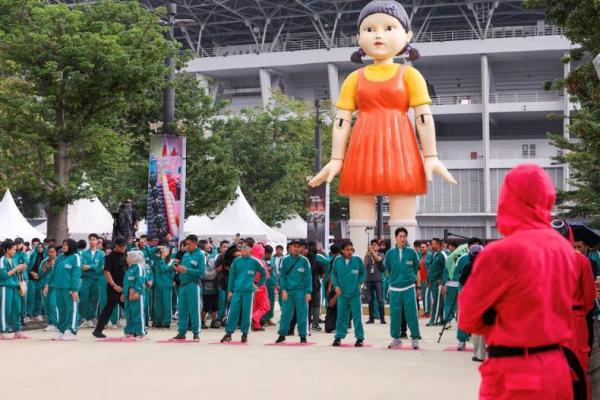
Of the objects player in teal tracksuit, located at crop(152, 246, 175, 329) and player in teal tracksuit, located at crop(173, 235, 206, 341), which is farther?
player in teal tracksuit, located at crop(152, 246, 175, 329)

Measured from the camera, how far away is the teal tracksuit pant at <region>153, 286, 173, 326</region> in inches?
642

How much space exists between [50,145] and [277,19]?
36.1 m

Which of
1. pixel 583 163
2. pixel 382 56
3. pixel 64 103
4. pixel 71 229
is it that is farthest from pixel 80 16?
pixel 583 163

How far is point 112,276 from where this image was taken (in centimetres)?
1459

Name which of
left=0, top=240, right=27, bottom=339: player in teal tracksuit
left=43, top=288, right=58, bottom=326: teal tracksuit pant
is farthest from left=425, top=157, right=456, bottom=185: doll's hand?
left=0, top=240, right=27, bottom=339: player in teal tracksuit

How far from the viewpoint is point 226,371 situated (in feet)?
33.2

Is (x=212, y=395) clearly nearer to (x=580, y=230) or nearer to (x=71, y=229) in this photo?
(x=580, y=230)

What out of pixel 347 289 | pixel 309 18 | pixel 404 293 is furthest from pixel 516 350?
pixel 309 18

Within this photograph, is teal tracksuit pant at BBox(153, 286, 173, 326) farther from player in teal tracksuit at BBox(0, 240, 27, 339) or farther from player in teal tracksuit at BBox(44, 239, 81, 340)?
player in teal tracksuit at BBox(0, 240, 27, 339)

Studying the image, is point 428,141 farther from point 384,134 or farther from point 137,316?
point 137,316

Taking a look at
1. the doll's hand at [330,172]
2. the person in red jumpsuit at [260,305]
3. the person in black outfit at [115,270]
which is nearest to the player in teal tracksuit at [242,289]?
the doll's hand at [330,172]

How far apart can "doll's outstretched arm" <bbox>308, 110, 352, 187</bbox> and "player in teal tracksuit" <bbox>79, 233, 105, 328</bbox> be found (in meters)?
4.32

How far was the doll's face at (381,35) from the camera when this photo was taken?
1379cm

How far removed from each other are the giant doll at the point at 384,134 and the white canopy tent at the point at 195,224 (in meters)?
13.7
